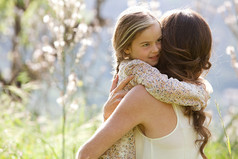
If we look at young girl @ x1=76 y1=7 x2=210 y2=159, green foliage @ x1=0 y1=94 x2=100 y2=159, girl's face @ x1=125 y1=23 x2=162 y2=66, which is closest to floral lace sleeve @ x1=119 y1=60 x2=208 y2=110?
young girl @ x1=76 y1=7 x2=210 y2=159

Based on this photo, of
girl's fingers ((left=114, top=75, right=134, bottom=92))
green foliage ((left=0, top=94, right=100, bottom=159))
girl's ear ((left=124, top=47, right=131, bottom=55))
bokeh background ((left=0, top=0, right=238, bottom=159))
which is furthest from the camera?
green foliage ((left=0, top=94, right=100, bottom=159))

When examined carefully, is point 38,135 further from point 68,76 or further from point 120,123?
point 120,123

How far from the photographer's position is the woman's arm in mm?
1674

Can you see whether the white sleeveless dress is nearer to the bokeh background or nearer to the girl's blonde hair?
the bokeh background

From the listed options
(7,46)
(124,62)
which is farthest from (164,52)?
(7,46)

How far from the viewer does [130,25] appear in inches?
73.0

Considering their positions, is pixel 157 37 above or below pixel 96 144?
above

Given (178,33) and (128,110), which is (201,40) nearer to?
(178,33)

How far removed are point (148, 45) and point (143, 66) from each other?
0.16 metres

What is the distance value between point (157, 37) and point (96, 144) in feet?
2.04

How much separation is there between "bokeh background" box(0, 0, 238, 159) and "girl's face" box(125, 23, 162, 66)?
38 centimetres

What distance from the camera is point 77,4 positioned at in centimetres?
294

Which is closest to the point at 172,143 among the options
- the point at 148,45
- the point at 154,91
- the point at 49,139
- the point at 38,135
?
the point at 154,91

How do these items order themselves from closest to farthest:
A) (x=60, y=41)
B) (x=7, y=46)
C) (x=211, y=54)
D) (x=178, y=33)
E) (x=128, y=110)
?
1. (x=128, y=110)
2. (x=178, y=33)
3. (x=211, y=54)
4. (x=60, y=41)
5. (x=7, y=46)
